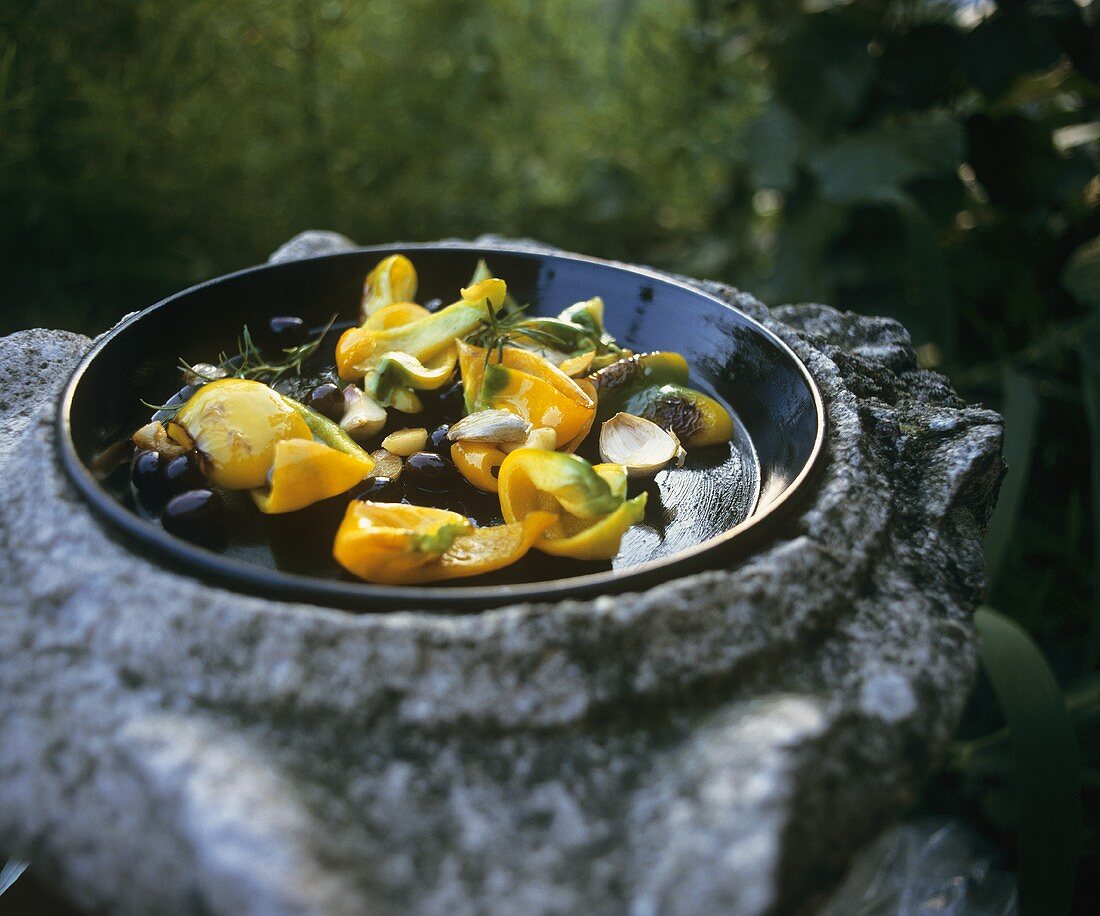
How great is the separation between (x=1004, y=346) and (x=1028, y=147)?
1.55 feet

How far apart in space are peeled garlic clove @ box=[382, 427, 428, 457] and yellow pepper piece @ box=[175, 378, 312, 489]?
122mm

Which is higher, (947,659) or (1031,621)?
(947,659)

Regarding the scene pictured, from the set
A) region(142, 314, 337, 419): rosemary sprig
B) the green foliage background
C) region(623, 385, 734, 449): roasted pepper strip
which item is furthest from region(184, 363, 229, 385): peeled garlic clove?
the green foliage background

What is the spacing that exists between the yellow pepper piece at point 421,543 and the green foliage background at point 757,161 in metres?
1.05

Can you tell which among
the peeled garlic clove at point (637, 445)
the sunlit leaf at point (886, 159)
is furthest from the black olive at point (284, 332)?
the sunlit leaf at point (886, 159)

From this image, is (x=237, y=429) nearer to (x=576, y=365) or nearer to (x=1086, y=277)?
(x=576, y=365)

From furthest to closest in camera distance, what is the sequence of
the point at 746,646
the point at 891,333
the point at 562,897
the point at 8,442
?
the point at 891,333 → the point at 8,442 → the point at 746,646 → the point at 562,897

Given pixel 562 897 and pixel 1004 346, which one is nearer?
pixel 562 897

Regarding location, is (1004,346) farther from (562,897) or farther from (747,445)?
(562,897)

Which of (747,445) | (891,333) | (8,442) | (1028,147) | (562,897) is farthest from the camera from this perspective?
(1028,147)

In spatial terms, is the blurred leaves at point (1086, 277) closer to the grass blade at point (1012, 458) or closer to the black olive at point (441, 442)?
the grass blade at point (1012, 458)

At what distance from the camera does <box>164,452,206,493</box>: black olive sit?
1.00 metres

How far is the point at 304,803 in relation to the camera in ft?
2.13

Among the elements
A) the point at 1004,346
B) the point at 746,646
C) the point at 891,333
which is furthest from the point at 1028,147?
the point at 746,646
